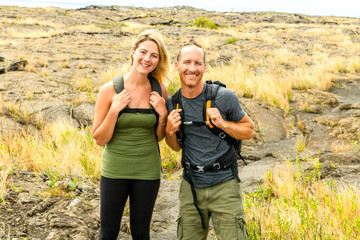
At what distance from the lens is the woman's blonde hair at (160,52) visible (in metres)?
2.83

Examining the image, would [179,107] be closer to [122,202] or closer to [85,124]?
[122,202]

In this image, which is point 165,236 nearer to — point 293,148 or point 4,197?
point 4,197

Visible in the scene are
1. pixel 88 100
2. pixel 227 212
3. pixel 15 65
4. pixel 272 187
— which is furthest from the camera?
pixel 15 65

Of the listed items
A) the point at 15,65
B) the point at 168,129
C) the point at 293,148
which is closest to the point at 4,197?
the point at 168,129

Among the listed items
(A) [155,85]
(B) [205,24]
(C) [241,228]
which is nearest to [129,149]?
(A) [155,85]

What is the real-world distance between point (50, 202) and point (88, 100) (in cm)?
487

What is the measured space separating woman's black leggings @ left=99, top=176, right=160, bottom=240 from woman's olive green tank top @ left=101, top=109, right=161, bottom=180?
80 millimetres

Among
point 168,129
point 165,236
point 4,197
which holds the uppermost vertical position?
point 168,129

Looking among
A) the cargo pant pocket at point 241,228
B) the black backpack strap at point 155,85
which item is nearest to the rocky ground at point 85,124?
the cargo pant pocket at point 241,228

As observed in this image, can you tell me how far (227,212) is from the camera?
2492 mm

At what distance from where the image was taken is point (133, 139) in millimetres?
2678

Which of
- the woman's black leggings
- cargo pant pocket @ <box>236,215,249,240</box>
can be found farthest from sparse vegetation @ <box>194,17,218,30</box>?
cargo pant pocket @ <box>236,215,249,240</box>

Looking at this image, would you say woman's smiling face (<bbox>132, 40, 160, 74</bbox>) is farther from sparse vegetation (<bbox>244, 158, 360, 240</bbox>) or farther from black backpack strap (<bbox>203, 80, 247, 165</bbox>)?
sparse vegetation (<bbox>244, 158, 360, 240</bbox>)

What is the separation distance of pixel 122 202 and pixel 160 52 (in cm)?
149
